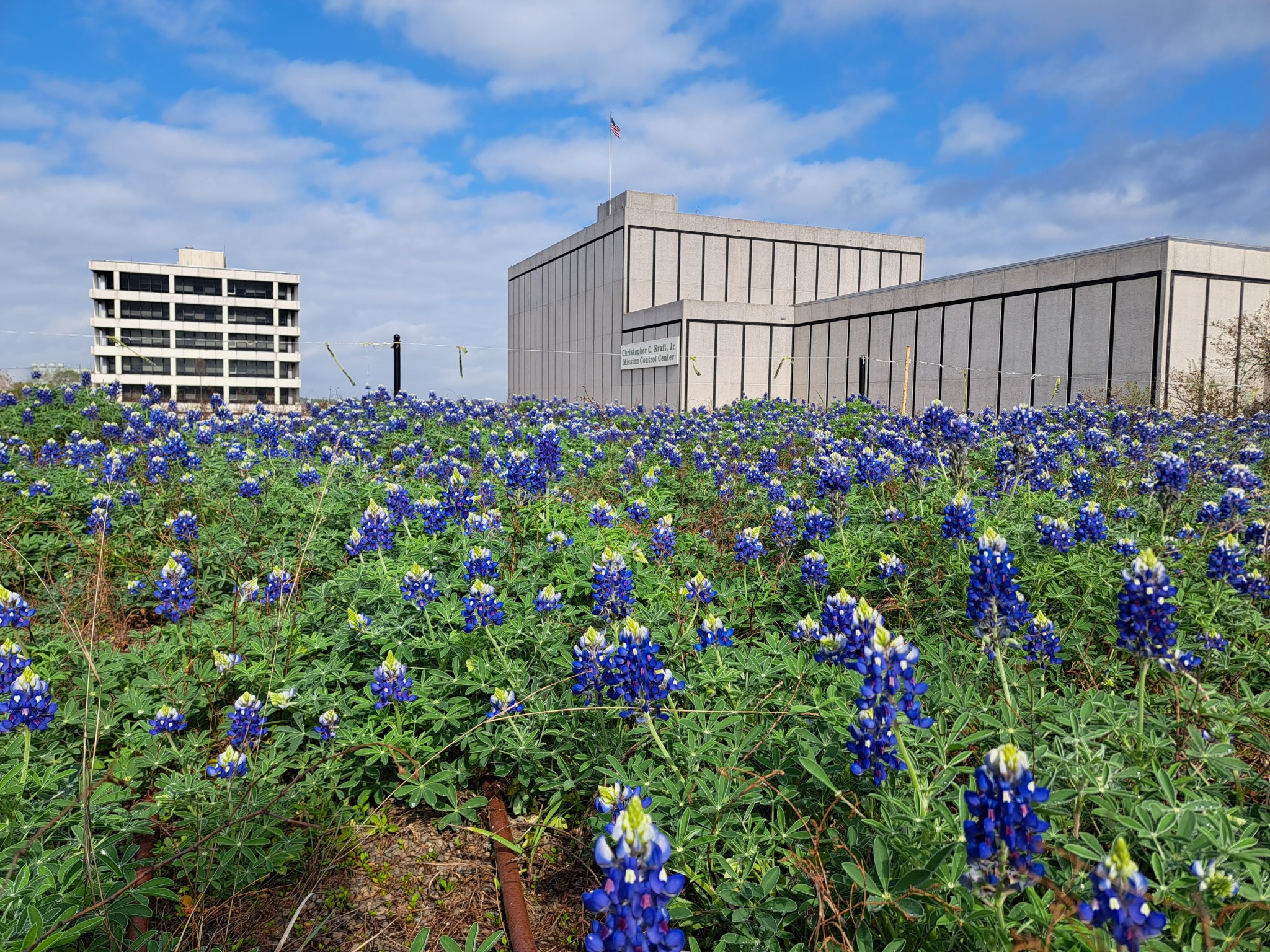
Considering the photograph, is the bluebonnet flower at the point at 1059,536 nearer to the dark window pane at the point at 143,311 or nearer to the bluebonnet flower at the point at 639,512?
the bluebonnet flower at the point at 639,512

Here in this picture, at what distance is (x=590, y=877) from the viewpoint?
8.31 ft

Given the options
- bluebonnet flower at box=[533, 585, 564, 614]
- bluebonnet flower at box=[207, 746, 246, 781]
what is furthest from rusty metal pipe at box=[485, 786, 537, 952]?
bluebonnet flower at box=[207, 746, 246, 781]

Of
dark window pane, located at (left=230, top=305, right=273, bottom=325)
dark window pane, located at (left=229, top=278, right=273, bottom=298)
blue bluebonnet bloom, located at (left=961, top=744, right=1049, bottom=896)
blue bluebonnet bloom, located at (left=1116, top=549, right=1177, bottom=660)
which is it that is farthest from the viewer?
dark window pane, located at (left=229, top=278, right=273, bottom=298)

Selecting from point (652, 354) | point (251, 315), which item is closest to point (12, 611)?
point (652, 354)

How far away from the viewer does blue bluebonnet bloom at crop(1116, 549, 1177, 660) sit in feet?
6.54

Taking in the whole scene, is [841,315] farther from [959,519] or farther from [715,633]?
[715,633]

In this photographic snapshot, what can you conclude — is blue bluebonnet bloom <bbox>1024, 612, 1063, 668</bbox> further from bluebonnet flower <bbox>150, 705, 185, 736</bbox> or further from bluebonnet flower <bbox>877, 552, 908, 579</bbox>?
bluebonnet flower <bbox>150, 705, 185, 736</bbox>

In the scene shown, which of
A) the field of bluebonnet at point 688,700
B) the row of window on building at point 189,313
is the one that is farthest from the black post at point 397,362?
the row of window on building at point 189,313

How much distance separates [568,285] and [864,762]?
4099 centimetres

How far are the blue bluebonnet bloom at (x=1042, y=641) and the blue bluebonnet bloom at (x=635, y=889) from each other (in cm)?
224

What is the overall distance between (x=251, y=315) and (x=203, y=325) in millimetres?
5093

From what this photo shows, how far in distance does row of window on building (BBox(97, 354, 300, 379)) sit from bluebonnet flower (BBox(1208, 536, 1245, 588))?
8783 cm

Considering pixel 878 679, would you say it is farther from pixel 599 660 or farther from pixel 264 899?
pixel 264 899

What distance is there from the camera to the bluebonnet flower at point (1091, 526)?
12.3ft
